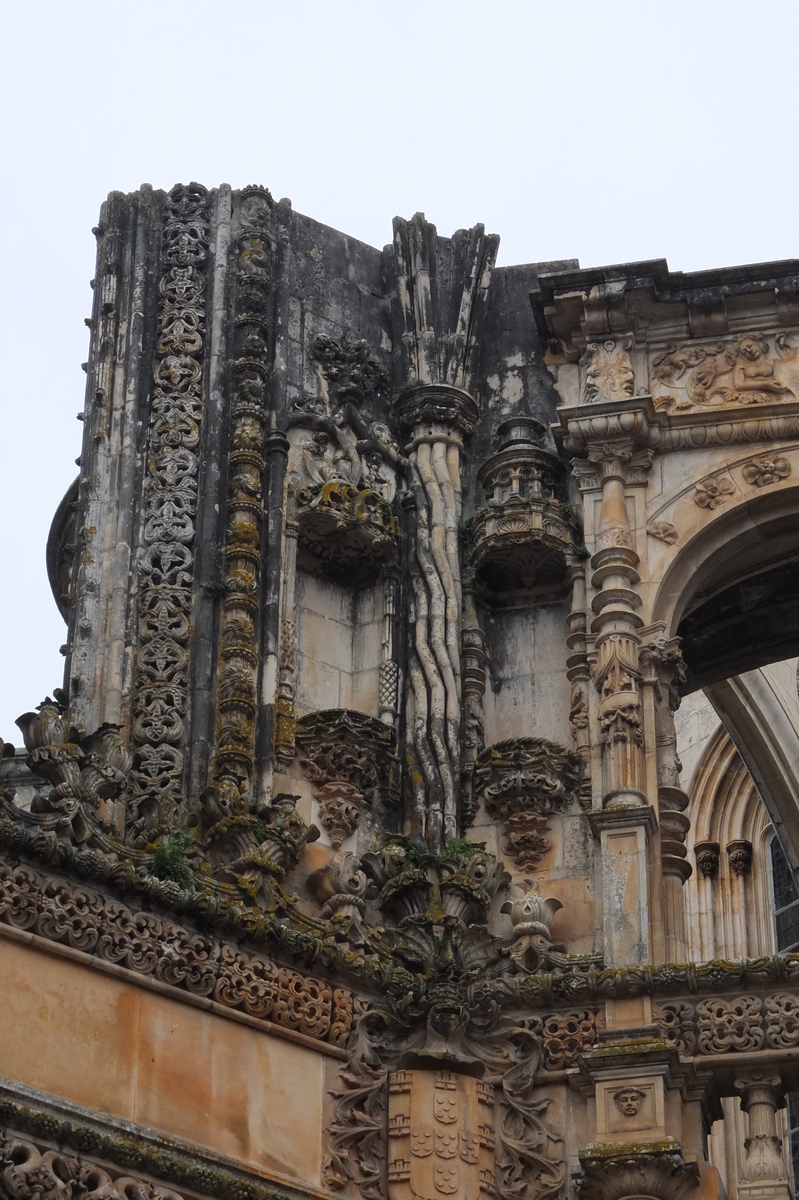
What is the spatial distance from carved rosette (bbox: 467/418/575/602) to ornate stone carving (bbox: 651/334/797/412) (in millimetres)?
922

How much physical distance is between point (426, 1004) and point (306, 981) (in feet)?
2.33

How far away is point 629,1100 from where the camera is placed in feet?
Result: 47.5

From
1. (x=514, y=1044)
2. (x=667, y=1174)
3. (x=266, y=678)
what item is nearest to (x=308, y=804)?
(x=266, y=678)

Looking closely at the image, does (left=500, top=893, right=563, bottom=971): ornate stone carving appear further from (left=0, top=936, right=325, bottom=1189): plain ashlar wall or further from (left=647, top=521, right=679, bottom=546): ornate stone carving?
(left=647, top=521, right=679, bottom=546): ornate stone carving

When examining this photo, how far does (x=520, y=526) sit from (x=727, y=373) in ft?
5.95

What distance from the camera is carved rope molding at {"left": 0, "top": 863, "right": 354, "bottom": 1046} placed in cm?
1352

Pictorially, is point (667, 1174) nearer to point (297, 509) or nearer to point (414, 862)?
point (414, 862)

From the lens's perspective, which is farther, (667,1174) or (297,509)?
(297,509)

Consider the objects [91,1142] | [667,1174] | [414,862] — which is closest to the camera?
[91,1142]

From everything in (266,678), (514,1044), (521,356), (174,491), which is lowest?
(514,1044)

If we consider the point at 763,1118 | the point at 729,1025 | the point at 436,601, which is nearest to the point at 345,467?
the point at 436,601

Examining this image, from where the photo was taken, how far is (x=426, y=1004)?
48.8ft

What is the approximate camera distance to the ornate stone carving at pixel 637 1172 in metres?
14.1

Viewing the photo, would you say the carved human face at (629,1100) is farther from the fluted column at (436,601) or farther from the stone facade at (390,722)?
the fluted column at (436,601)
